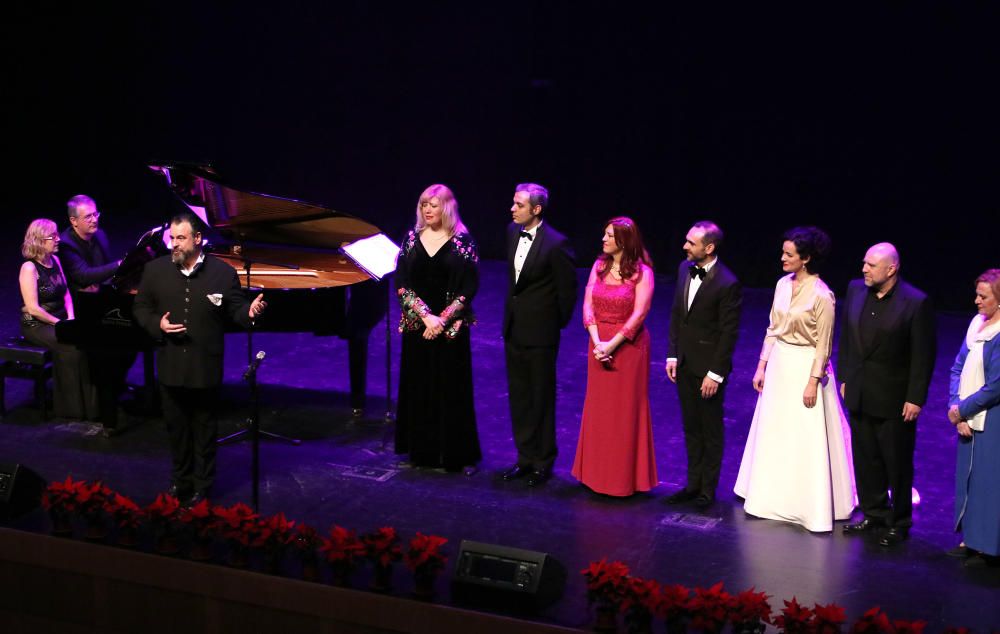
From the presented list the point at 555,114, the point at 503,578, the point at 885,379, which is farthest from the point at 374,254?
the point at 555,114

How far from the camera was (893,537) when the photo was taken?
5.50 m

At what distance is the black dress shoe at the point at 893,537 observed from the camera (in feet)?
18.0

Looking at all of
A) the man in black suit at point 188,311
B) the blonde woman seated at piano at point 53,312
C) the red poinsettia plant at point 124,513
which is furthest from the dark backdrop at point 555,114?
the red poinsettia plant at point 124,513

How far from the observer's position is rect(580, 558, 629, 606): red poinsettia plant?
4.34m

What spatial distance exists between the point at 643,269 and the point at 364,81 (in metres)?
7.61

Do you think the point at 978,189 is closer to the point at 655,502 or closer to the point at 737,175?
the point at 737,175

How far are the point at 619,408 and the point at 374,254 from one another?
6.23 ft

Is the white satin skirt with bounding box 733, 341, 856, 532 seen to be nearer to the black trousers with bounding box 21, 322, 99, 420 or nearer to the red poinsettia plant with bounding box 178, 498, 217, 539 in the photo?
the red poinsettia plant with bounding box 178, 498, 217, 539

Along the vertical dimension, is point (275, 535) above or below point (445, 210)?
below

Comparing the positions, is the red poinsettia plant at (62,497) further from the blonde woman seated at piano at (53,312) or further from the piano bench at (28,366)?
the piano bench at (28,366)

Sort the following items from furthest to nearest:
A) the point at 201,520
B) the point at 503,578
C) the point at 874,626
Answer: the point at 201,520 → the point at 503,578 → the point at 874,626

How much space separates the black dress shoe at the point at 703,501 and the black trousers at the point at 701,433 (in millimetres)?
16

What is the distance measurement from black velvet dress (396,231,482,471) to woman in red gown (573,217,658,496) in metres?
0.71

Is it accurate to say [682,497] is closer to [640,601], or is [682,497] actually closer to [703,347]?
[703,347]
